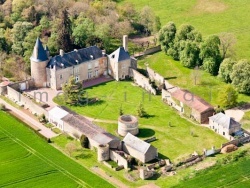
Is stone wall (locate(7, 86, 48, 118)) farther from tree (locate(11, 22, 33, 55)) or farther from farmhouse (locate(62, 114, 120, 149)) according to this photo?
tree (locate(11, 22, 33, 55))

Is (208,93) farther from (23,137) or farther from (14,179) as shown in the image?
(14,179)

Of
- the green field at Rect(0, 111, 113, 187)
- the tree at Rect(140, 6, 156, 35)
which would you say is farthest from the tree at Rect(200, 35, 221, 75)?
the green field at Rect(0, 111, 113, 187)

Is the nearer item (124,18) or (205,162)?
(205,162)

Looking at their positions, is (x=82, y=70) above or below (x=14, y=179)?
above

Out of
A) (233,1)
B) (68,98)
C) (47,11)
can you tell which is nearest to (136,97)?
(68,98)

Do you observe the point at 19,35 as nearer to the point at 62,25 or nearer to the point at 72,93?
the point at 62,25

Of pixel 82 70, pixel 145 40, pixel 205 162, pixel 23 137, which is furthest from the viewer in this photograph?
pixel 145 40

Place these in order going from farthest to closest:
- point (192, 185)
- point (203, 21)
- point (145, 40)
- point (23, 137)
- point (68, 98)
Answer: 1. point (203, 21)
2. point (145, 40)
3. point (68, 98)
4. point (23, 137)
5. point (192, 185)

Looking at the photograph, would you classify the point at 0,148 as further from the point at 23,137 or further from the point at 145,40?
the point at 145,40
